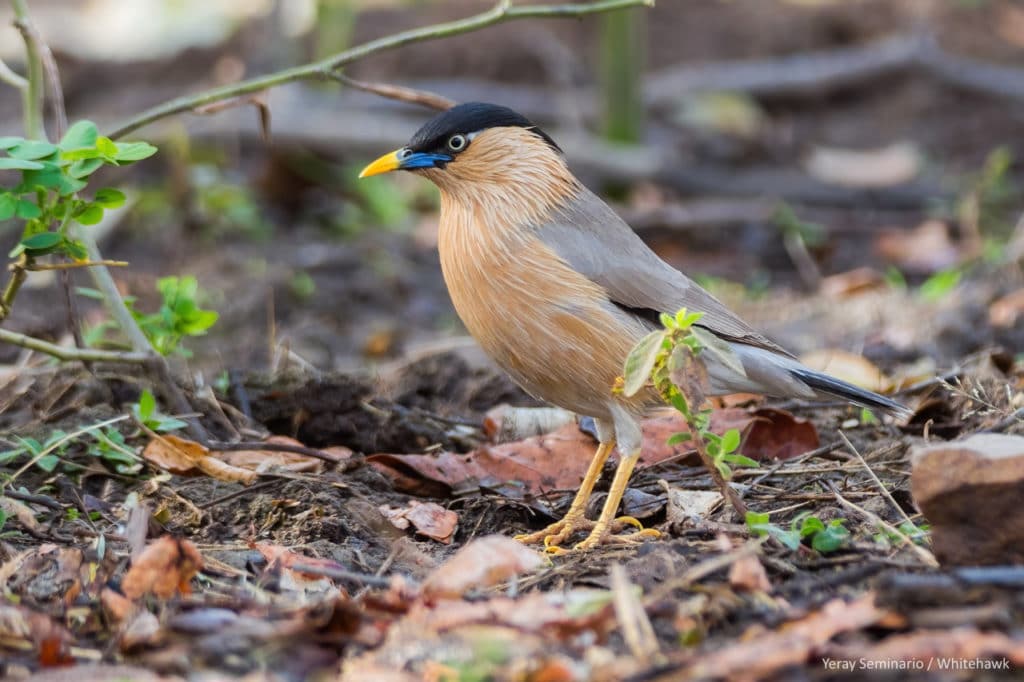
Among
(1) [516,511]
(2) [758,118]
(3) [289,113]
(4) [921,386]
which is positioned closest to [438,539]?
(1) [516,511]

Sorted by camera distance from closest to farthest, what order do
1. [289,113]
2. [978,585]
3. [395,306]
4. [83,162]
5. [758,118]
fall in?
[978,585] < [83,162] < [395,306] < [289,113] < [758,118]

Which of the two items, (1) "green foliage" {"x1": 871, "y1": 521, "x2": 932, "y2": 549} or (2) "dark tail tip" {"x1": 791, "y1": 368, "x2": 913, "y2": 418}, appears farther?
(2) "dark tail tip" {"x1": 791, "y1": 368, "x2": 913, "y2": 418}

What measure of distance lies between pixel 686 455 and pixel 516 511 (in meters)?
0.69

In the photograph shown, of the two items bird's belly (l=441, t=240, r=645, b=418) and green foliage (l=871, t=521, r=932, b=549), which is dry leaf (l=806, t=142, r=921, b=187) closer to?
bird's belly (l=441, t=240, r=645, b=418)

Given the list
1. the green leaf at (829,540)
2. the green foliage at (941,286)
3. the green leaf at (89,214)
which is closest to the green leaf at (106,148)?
the green leaf at (89,214)

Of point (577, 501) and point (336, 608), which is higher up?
point (336, 608)

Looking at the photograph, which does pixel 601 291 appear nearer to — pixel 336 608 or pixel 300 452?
pixel 300 452

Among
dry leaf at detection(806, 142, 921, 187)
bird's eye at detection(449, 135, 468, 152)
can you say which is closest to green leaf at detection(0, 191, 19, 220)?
bird's eye at detection(449, 135, 468, 152)

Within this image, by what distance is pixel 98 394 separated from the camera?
4.81m

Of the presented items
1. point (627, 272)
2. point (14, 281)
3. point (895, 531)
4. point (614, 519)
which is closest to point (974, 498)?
point (895, 531)

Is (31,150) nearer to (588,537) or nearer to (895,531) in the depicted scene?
(588,537)

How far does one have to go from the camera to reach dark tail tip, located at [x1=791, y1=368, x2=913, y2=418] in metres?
4.16

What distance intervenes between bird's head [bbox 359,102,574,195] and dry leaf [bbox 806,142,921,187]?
6537mm

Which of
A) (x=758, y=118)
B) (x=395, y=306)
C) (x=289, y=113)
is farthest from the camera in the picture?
(x=758, y=118)
